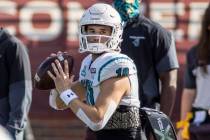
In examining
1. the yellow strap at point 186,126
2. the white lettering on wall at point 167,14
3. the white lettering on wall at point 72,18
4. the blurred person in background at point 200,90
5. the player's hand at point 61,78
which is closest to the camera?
the player's hand at point 61,78

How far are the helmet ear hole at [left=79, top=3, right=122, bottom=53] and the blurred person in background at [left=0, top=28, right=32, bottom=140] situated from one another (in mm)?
1199

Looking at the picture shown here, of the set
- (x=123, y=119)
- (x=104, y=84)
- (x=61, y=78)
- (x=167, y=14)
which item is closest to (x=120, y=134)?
(x=123, y=119)

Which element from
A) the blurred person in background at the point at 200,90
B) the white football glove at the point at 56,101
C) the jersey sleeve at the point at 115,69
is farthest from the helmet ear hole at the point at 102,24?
the blurred person in background at the point at 200,90

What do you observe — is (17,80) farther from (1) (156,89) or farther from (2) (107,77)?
(2) (107,77)

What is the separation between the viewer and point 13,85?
19.9 feet

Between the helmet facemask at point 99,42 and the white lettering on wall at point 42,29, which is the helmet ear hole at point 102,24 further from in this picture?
the white lettering on wall at point 42,29

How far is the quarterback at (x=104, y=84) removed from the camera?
4.63 meters

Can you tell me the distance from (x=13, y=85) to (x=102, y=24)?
1.39 meters

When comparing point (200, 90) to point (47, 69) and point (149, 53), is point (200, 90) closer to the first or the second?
point (149, 53)

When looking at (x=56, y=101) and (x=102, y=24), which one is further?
(x=56, y=101)

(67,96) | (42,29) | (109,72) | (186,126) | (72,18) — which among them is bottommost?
(186,126)

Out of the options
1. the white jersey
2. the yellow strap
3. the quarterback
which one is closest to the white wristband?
the quarterback

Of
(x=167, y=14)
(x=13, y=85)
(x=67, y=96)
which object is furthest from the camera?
(x=167, y=14)

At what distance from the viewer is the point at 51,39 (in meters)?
9.90
